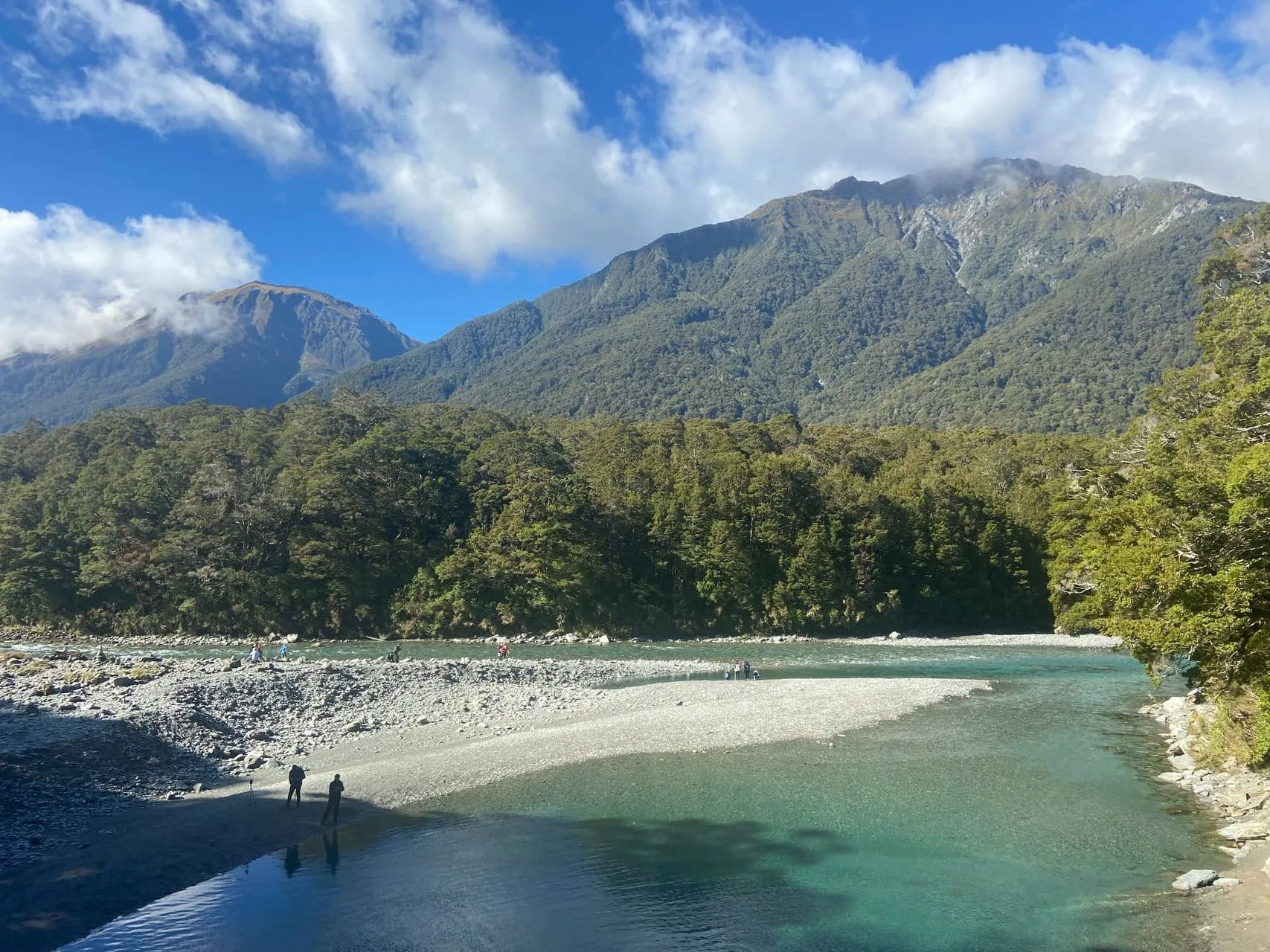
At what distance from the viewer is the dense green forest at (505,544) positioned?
61.9m

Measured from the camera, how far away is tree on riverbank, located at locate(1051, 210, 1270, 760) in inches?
598

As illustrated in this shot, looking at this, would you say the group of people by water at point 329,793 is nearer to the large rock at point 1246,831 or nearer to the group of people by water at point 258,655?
the large rock at point 1246,831

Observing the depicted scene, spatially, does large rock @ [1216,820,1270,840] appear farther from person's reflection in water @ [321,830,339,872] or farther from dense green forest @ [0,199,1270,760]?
dense green forest @ [0,199,1270,760]

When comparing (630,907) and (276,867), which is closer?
(630,907)

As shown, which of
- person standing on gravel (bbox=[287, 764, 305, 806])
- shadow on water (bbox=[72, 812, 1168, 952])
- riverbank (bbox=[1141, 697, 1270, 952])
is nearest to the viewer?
riverbank (bbox=[1141, 697, 1270, 952])

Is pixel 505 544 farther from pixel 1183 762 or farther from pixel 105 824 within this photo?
pixel 1183 762

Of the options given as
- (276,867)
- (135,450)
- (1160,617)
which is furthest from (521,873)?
(135,450)

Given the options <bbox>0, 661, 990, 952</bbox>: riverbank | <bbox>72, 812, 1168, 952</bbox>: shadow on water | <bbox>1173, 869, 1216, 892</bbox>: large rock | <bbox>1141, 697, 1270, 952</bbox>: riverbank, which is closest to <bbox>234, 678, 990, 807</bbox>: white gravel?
<bbox>0, 661, 990, 952</bbox>: riverbank

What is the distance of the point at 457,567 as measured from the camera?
63906 millimetres

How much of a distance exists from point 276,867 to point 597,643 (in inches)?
1686

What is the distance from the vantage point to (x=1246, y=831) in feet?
55.1

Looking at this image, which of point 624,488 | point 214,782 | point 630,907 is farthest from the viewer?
point 624,488

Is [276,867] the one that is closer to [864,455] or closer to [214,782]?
[214,782]

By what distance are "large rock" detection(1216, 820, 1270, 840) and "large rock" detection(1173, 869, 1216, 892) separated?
269 cm
